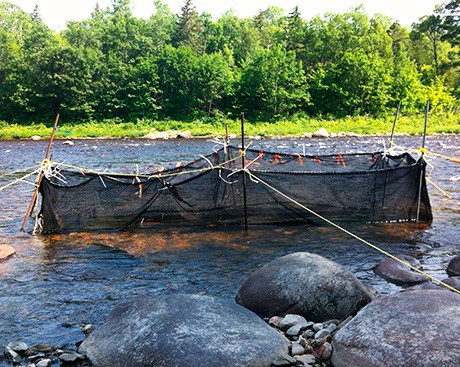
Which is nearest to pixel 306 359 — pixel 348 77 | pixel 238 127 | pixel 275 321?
pixel 275 321

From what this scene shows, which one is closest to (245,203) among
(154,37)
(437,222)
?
(437,222)

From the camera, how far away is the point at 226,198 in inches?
455

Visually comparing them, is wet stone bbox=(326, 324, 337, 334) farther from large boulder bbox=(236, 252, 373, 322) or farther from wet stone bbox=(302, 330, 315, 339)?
large boulder bbox=(236, 252, 373, 322)

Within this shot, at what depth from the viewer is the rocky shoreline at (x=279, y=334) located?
4.70m

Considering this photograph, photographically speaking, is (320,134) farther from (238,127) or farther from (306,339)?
(306,339)

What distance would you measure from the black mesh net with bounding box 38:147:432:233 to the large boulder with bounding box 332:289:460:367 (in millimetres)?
6099

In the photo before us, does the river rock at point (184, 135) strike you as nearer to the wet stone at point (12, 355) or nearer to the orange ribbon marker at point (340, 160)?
the orange ribbon marker at point (340, 160)

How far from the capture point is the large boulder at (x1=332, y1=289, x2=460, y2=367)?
4.47 metres

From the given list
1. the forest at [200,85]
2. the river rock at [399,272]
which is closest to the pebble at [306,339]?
the river rock at [399,272]

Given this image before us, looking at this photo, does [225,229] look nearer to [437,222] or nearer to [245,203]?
[245,203]

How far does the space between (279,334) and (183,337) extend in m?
1.17

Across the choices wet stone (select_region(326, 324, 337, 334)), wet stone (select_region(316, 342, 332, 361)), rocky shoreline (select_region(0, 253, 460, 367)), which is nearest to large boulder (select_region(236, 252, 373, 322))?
rocky shoreline (select_region(0, 253, 460, 367))

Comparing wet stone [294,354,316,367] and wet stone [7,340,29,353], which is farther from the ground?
wet stone [294,354,316,367]

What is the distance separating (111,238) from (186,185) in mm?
2023
